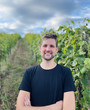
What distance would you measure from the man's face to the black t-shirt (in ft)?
0.57

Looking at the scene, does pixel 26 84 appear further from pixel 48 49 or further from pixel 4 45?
pixel 4 45

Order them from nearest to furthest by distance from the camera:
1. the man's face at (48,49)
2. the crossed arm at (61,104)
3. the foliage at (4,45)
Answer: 1. the crossed arm at (61,104)
2. the man's face at (48,49)
3. the foliage at (4,45)

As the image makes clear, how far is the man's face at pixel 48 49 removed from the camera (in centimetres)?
207

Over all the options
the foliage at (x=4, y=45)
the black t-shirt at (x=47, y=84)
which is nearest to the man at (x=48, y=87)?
the black t-shirt at (x=47, y=84)

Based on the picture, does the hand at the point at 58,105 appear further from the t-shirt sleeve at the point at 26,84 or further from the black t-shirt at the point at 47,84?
the t-shirt sleeve at the point at 26,84

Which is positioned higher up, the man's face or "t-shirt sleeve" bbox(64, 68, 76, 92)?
the man's face

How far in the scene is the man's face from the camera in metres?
2.07

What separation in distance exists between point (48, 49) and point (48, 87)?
0.51m

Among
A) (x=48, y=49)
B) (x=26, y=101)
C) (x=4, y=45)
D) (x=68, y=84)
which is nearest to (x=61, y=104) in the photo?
(x=68, y=84)

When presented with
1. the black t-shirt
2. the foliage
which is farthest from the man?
the foliage

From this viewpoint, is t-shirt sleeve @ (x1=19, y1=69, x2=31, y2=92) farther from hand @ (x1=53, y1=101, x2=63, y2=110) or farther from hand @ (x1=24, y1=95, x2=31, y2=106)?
hand @ (x1=53, y1=101, x2=63, y2=110)

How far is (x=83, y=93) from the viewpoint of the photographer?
128 inches

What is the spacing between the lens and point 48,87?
79.7 inches

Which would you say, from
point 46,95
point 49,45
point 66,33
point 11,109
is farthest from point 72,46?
point 11,109
